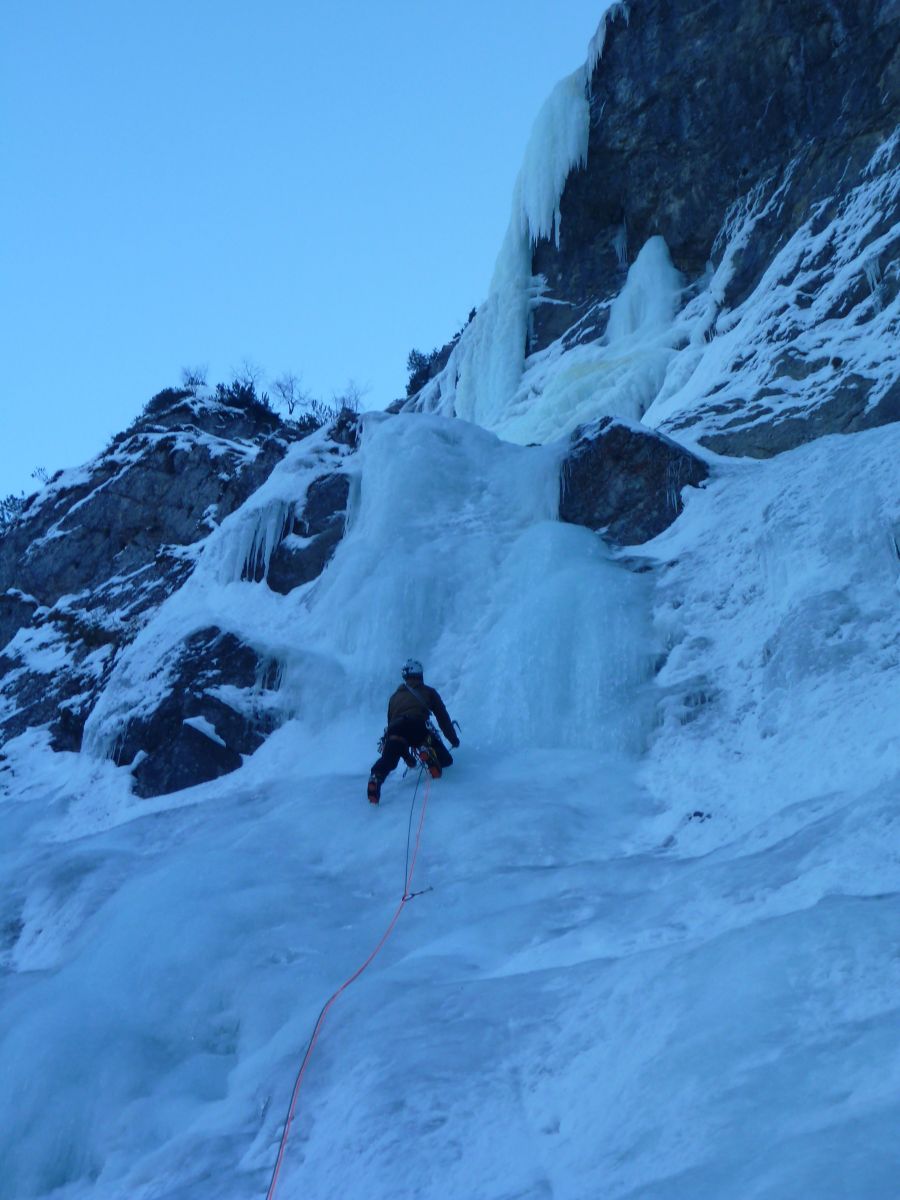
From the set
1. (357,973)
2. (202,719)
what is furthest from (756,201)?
(357,973)

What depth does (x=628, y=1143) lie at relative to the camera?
9.48 feet

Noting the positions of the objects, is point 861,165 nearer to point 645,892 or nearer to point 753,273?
point 753,273

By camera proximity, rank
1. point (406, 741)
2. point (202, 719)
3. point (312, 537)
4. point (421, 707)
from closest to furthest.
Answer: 1. point (406, 741)
2. point (421, 707)
3. point (202, 719)
4. point (312, 537)

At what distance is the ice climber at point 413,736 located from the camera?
285 inches

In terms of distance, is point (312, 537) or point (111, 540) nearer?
point (312, 537)

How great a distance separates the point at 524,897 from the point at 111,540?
1323 centimetres

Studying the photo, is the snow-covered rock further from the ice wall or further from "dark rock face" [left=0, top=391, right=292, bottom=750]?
the ice wall

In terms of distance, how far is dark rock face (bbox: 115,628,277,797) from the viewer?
9.70m

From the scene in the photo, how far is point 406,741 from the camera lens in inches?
290

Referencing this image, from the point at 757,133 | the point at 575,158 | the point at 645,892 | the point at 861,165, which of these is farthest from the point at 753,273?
the point at 645,892

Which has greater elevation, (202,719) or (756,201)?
(756,201)

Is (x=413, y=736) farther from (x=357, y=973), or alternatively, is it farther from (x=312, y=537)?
(x=312, y=537)

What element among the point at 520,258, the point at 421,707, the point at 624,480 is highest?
the point at 520,258

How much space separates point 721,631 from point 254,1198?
5.49 m
